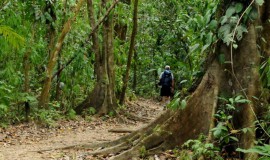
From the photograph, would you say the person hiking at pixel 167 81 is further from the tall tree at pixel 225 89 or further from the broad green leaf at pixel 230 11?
the broad green leaf at pixel 230 11

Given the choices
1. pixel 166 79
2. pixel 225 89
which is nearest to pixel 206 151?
pixel 225 89

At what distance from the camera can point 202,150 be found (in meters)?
4.08

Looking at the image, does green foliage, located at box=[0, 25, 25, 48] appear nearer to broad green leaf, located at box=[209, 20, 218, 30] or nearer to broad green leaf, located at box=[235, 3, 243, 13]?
broad green leaf, located at box=[209, 20, 218, 30]

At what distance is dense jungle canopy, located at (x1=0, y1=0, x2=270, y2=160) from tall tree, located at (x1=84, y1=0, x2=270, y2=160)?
1 centimetres

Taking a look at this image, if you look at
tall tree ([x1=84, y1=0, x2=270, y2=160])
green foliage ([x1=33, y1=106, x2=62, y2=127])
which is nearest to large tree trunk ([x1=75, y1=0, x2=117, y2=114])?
green foliage ([x1=33, y1=106, x2=62, y2=127])

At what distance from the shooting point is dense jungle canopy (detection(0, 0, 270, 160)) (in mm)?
4363

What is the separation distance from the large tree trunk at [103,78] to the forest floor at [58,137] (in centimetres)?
55

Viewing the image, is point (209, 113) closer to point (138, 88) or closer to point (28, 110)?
point (28, 110)

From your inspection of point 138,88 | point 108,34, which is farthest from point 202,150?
point 138,88

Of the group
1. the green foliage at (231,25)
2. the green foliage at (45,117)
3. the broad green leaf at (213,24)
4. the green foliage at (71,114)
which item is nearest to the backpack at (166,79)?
the green foliage at (71,114)

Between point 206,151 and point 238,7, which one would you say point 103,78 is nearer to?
point 238,7

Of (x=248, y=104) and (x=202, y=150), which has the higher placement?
(x=248, y=104)

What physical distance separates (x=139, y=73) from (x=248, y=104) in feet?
57.6

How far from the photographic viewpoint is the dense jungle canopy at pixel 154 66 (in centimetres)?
436
